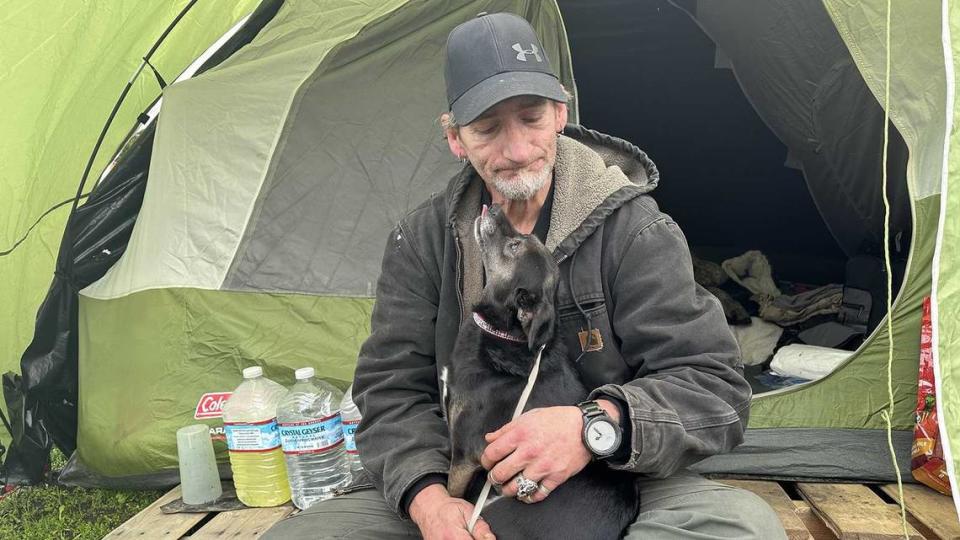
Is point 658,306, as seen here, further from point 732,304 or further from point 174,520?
point 732,304

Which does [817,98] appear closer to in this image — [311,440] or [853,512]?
[853,512]

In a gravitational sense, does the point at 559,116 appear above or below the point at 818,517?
above

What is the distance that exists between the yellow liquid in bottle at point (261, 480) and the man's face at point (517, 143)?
1.82 meters

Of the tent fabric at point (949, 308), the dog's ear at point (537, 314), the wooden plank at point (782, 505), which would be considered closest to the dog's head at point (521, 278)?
the dog's ear at point (537, 314)

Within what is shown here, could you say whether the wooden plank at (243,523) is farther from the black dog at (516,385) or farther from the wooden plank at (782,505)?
the wooden plank at (782,505)

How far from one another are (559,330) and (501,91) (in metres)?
0.66

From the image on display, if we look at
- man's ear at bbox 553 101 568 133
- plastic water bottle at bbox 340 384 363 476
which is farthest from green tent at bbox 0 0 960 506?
man's ear at bbox 553 101 568 133

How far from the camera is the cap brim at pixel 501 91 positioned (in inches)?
79.8

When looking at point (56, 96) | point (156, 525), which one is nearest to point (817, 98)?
point (56, 96)

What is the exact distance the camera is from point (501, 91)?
2027 mm

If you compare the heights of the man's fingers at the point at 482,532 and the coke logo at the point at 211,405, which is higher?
the man's fingers at the point at 482,532

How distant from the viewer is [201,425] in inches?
140

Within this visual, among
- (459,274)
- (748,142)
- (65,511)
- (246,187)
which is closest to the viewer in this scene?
(459,274)

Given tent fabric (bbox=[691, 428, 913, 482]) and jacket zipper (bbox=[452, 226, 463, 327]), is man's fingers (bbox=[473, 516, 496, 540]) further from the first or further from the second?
tent fabric (bbox=[691, 428, 913, 482])
